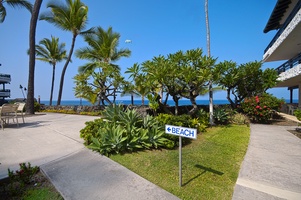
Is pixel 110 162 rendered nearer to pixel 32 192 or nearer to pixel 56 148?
pixel 32 192

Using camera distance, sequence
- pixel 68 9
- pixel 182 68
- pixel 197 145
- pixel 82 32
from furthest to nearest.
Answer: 1. pixel 82 32
2. pixel 68 9
3. pixel 182 68
4. pixel 197 145

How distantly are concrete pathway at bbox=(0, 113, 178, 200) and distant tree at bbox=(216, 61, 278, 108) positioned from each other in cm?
923

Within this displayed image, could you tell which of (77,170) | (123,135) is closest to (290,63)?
(123,135)

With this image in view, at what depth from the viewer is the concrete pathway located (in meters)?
2.84

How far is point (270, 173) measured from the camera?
359 cm

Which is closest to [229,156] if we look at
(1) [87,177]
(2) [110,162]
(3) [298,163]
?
(3) [298,163]

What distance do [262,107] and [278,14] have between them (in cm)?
1381

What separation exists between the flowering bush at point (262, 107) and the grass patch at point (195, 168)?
5.66 metres

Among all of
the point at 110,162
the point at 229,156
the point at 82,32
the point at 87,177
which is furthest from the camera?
the point at 82,32

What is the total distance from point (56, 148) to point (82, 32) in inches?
711

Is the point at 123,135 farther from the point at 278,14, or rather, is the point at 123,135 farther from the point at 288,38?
the point at 278,14

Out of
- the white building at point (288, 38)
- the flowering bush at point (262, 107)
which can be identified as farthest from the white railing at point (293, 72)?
the flowering bush at point (262, 107)

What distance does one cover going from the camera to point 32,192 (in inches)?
117

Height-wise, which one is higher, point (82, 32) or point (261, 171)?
point (82, 32)
